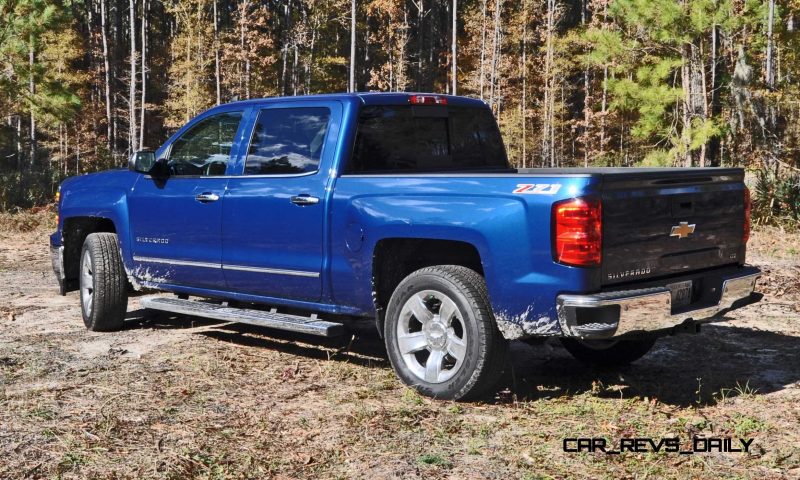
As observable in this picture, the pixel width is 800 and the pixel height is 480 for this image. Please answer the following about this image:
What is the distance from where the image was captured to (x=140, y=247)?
733 centimetres

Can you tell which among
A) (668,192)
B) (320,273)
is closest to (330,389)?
(320,273)

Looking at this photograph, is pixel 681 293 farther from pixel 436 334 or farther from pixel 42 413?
pixel 42 413

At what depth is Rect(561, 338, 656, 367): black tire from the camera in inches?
246

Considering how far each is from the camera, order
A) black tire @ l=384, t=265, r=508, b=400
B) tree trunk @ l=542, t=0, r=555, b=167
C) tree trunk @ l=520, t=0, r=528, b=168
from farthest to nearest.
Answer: tree trunk @ l=520, t=0, r=528, b=168 < tree trunk @ l=542, t=0, r=555, b=167 < black tire @ l=384, t=265, r=508, b=400

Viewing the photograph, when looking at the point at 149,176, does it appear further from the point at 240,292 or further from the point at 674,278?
the point at 674,278

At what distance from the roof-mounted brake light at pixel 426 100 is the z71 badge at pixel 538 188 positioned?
172 centimetres

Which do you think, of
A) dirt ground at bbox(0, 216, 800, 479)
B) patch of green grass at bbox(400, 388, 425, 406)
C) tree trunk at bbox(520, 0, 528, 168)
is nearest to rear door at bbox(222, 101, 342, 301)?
dirt ground at bbox(0, 216, 800, 479)

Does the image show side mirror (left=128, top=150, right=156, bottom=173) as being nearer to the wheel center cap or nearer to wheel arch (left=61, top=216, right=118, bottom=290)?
wheel arch (left=61, top=216, right=118, bottom=290)

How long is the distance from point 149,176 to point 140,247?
631 millimetres

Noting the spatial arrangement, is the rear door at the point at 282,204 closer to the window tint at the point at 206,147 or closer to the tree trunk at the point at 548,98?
the window tint at the point at 206,147

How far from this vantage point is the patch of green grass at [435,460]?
4191 mm

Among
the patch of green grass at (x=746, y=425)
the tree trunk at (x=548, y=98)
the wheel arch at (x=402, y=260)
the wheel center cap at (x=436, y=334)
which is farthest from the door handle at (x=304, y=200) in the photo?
the tree trunk at (x=548, y=98)

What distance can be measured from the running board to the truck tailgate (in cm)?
207

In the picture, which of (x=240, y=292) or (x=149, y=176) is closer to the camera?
(x=240, y=292)
